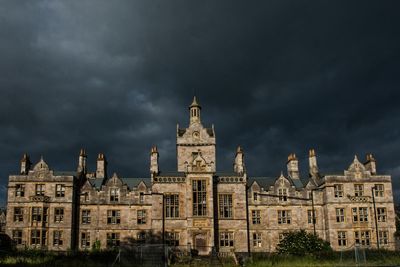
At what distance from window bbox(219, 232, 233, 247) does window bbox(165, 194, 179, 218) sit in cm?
585

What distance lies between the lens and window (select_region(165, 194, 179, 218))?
180 ft

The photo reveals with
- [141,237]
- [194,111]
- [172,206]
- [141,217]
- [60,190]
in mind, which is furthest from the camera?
[194,111]

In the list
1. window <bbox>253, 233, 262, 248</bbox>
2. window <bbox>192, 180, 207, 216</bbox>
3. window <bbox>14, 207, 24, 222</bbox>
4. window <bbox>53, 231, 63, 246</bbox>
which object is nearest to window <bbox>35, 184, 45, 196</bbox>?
window <bbox>14, 207, 24, 222</bbox>

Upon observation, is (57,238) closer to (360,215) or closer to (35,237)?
(35,237)

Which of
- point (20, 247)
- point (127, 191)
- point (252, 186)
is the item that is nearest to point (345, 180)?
point (252, 186)

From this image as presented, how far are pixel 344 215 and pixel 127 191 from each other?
27.1 m

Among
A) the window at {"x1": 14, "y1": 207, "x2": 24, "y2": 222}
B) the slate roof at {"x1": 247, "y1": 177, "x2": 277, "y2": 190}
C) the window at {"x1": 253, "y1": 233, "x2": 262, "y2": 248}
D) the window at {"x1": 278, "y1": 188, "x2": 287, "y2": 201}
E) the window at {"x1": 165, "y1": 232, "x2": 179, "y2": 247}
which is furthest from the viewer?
the slate roof at {"x1": 247, "y1": 177, "x2": 277, "y2": 190}

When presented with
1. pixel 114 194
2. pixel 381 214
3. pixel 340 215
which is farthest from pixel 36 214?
pixel 381 214

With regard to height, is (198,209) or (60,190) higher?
(60,190)

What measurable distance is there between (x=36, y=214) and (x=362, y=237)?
130 feet

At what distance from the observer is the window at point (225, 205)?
5530cm

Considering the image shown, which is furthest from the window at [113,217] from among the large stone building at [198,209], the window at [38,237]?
the window at [38,237]

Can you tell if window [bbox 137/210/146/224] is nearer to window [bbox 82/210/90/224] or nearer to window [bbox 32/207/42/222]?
window [bbox 82/210/90/224]

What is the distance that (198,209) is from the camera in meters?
53.9
